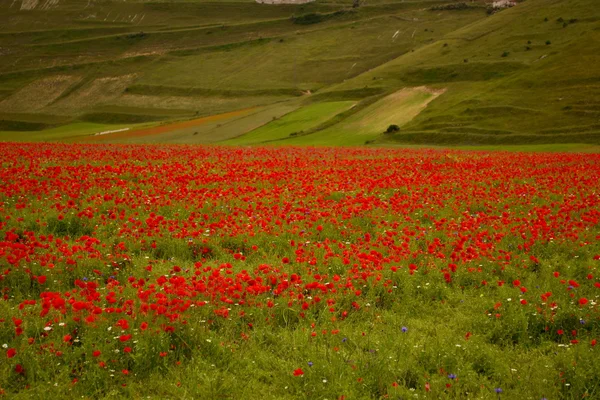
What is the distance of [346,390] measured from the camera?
5.27 meters

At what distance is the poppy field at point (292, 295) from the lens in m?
5.47

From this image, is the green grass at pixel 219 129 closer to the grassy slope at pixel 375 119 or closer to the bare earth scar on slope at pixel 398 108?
the grassy slope at pixel 375 119

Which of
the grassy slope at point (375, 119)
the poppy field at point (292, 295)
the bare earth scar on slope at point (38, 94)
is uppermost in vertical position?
the bare earth scar on slope at point (38, 94)

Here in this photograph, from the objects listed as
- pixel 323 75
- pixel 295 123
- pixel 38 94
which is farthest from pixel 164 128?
pixel 38 94

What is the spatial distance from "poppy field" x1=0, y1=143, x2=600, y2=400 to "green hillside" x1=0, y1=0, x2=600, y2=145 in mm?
43692

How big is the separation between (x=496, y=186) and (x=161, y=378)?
14.9m

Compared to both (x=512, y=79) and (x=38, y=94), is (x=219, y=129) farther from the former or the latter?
(x=38, y=94)

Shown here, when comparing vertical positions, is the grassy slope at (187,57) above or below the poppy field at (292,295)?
above

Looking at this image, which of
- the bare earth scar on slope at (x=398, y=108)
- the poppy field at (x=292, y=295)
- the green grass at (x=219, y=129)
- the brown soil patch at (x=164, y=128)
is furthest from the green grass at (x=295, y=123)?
the poppy field at (x=292, y=295)

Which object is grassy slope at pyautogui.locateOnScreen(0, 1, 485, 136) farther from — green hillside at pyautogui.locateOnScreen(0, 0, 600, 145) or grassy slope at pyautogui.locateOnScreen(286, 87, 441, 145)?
grassy slope at pyautogui.locateOnScreen(286, 87, 441, 145)

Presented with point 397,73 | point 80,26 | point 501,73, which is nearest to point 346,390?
point 501,73

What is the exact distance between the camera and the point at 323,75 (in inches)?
4963

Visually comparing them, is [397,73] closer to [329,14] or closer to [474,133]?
[474,133]

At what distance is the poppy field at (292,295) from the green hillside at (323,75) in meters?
43.7
